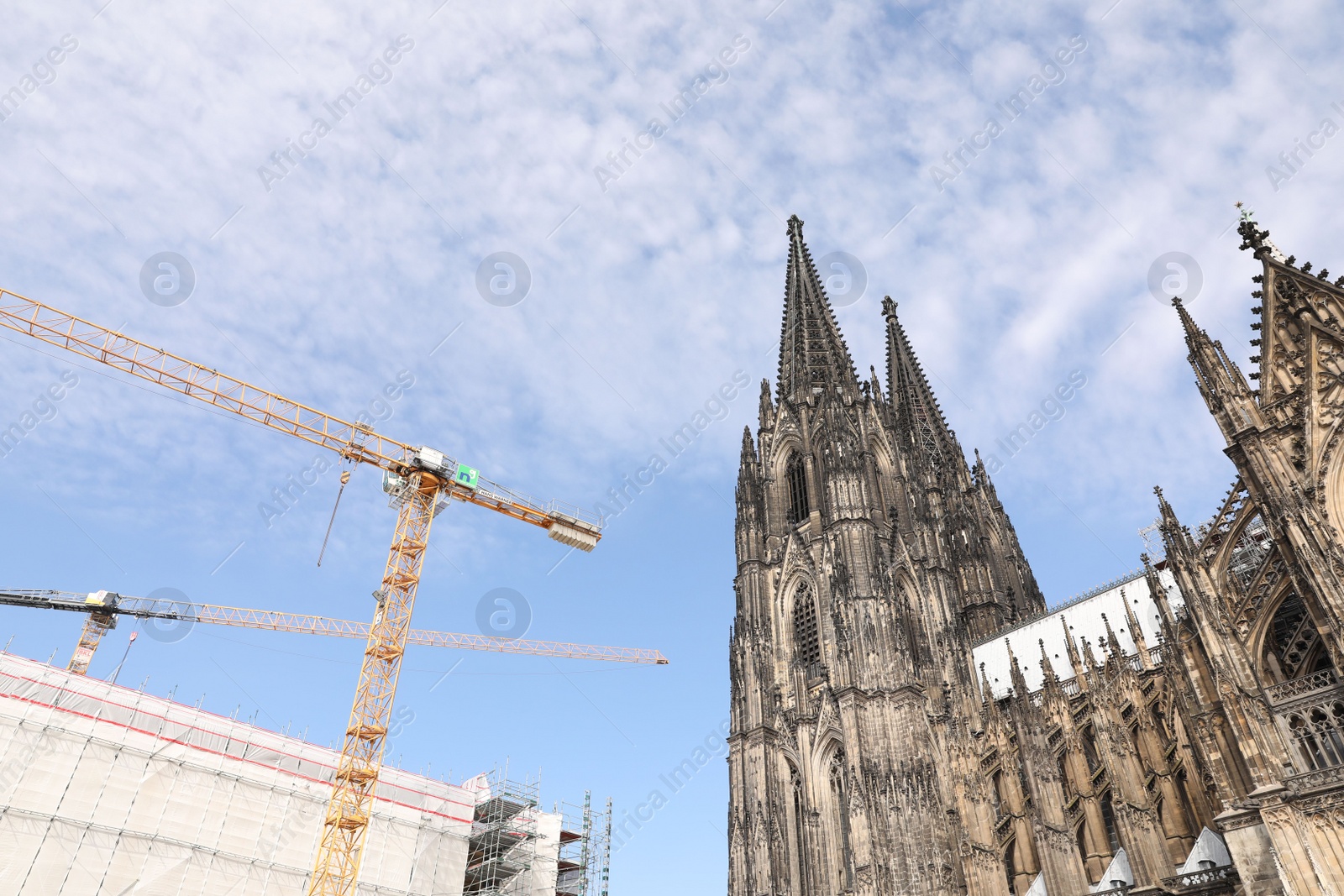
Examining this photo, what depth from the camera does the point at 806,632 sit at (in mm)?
46562

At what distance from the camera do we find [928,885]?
34844 millimetres

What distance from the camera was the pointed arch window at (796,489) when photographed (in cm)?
5231

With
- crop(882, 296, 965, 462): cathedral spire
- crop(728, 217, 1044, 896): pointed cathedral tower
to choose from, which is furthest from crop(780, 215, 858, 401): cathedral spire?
crop(882, 296, 965, 462): cathedral spire

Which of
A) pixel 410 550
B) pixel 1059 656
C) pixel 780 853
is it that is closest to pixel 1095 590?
pixel 1059 656

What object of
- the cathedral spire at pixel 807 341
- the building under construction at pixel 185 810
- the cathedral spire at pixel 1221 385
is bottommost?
the building under construction at pixel 185 810

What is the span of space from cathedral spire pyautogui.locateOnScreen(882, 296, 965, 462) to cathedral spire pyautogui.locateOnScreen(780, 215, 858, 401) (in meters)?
7.76

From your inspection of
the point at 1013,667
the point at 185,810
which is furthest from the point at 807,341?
the point at 185,810

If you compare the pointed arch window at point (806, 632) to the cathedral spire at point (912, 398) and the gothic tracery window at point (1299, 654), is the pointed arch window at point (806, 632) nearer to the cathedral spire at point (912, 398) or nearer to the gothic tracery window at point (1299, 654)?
the cathedral spire at point (912, 398)

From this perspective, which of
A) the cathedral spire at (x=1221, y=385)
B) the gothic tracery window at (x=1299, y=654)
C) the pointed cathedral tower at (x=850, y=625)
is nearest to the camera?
the gothic tracery window at (x=1299, y=654)

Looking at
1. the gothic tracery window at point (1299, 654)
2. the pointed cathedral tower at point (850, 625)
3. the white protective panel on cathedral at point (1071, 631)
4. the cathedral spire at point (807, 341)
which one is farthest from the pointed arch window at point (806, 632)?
the gothic tracery window at point (1299, 654)

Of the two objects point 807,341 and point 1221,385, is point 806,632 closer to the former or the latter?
point 807,341

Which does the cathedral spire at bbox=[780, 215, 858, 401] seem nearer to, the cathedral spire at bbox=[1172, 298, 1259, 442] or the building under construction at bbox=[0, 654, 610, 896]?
the cathedral spire at bbox=[1172, 298, 1259, 442]

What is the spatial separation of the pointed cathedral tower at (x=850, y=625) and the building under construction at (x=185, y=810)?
1317cm

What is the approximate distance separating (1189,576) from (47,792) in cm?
3665
